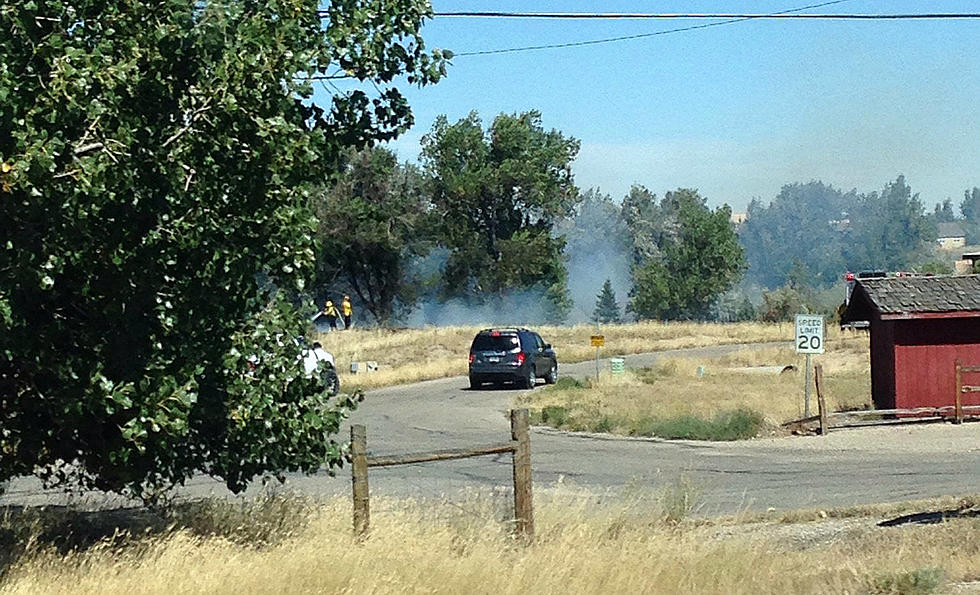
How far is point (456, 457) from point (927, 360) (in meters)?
20.0

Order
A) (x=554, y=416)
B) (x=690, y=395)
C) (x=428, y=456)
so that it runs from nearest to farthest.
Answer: (x=428, y=456), (x=554, y=416), (x=690, y=395)

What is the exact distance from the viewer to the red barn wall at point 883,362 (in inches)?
1141

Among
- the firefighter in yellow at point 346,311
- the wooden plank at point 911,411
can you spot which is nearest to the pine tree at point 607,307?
the firefighter in yellow at point 346,311

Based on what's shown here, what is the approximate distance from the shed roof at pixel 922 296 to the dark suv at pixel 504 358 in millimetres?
13835

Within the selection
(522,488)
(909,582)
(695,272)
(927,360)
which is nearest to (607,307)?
(695,272)

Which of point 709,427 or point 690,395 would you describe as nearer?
point 709,427

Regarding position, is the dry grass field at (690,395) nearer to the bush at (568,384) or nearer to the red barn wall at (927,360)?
the bush at (568,384)

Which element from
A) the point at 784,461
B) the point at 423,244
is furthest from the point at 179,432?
the point at 423,244

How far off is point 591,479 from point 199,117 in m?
11.3

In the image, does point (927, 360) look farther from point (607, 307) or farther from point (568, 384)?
point (607, 307)

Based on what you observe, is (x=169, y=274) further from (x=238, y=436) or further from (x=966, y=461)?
(x=966, y=461)

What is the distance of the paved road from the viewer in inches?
685

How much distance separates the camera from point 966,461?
21.4 meters

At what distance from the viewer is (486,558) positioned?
10336 millimetres
